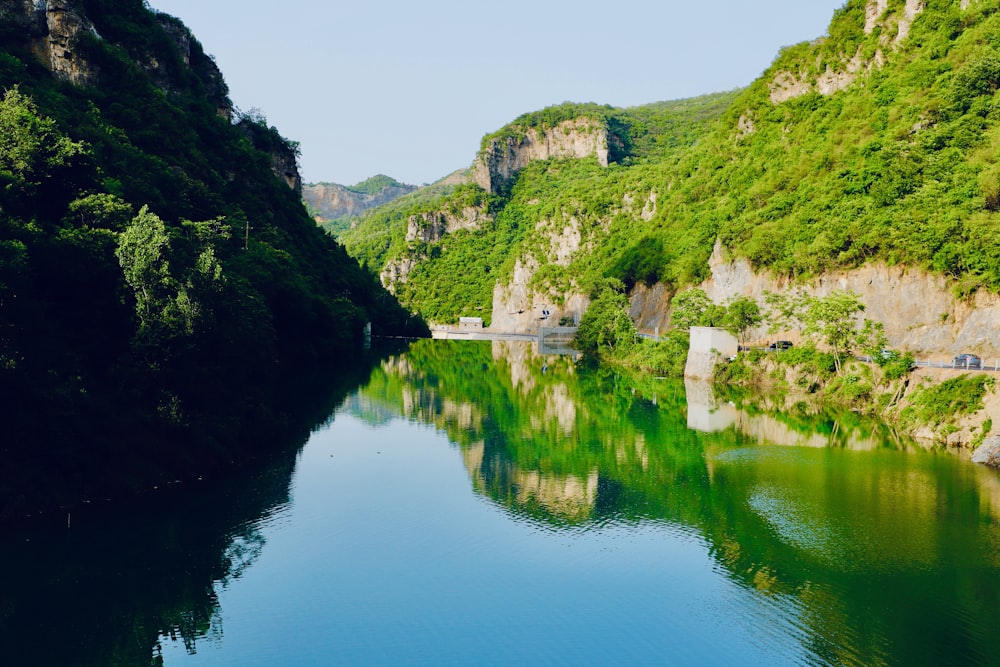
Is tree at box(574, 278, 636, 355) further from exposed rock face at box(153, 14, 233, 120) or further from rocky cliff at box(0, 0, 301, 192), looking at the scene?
exposed rock face at box(153, 14, 233, 120)

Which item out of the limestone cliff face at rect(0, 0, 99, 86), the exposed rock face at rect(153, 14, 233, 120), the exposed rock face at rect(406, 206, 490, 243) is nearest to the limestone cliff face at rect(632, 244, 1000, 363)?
the limestone cliff face at rect(0, 0, 99, 86)

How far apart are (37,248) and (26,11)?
3039 centimetres

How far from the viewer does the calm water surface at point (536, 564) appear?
17.1 m

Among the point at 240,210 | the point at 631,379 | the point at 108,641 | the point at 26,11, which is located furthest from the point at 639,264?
the point at 108,641

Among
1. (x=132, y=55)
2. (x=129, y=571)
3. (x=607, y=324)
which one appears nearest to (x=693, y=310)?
(x=607, y=324)

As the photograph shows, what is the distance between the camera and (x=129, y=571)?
20.1m

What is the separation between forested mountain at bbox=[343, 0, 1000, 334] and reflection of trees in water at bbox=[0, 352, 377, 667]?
39.4 metres

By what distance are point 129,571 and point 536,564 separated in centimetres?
1058

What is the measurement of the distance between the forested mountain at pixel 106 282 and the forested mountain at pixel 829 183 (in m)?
38.9

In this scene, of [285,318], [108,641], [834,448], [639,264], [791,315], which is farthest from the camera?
[639,264]

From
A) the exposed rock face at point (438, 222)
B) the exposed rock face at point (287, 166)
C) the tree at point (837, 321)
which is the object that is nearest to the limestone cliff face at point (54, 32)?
the exposed rock face at point (287, 166)

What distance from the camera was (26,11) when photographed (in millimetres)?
46812

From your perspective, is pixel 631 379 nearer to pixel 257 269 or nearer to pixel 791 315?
pixel 791 315

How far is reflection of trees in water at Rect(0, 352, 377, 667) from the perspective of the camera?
1650cm
